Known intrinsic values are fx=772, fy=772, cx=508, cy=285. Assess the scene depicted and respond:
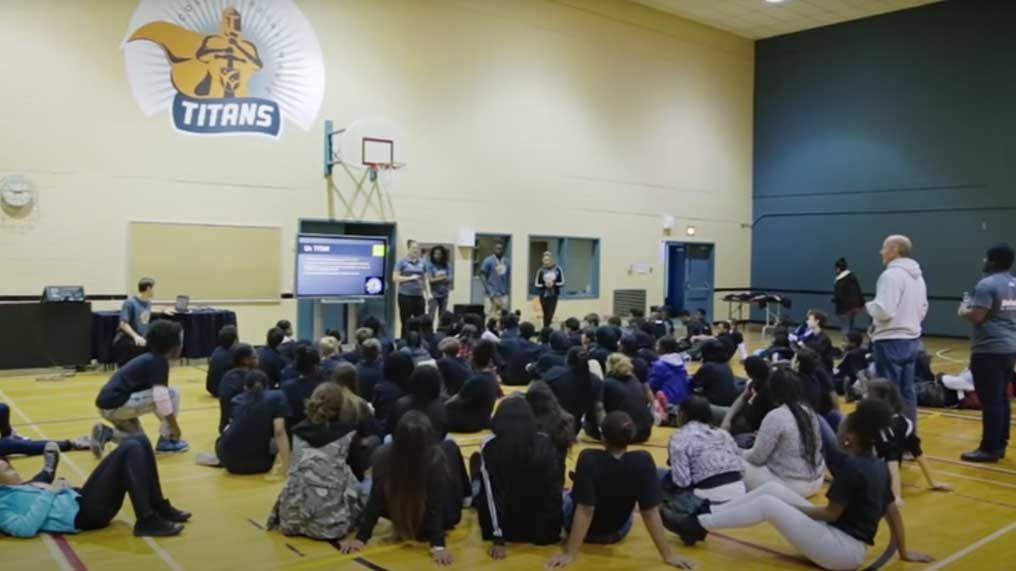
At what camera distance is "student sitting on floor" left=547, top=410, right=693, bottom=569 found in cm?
387

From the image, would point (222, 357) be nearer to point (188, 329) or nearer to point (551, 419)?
point (188, 329)

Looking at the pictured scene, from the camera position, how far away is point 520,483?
4.14 m

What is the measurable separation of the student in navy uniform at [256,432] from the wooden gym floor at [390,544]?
12 centimetres

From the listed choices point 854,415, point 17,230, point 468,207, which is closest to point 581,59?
point 468,207

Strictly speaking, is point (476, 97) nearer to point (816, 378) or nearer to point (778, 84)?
point (778, 84)

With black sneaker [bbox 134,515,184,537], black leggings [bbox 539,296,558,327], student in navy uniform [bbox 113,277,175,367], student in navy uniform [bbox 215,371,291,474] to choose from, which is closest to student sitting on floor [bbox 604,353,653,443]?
student in navy uniform [bbox 215,371,291,474]

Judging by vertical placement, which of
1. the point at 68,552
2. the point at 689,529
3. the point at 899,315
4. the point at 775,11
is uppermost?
the point at 775,11

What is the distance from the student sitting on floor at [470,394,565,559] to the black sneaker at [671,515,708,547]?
26.7 inches

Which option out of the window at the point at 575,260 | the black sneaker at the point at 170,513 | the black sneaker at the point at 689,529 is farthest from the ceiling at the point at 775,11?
the black sneaker at the point at 170,513

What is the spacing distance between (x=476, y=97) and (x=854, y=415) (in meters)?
12.1

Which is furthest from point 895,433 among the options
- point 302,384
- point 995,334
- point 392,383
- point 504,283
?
point 504,283

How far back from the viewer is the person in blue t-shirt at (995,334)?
239 inches

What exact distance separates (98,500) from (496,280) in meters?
10.9

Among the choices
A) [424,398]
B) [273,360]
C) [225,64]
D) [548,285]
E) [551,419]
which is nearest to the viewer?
[551,419]
